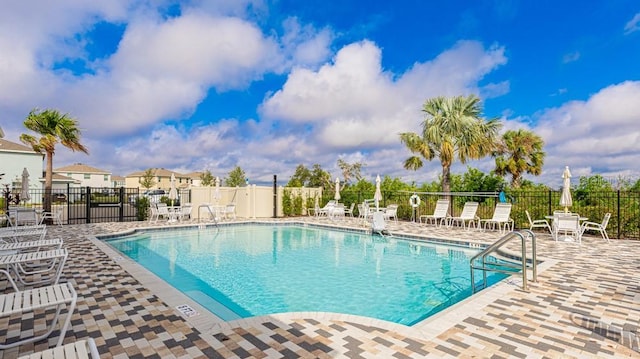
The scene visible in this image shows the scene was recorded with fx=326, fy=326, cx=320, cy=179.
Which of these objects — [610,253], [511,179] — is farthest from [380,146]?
[610,253]

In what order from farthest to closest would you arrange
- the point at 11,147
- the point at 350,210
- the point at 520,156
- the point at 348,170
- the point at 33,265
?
the point at 348,170
the point at 11,147
the point at 350,210
the point at 520,156
the point at 33,265

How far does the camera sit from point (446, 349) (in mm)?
2734

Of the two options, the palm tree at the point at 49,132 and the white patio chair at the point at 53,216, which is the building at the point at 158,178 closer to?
the white patio chair at the point at 53,216

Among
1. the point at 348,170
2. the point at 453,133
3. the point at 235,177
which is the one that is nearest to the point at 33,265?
the point at 453,133

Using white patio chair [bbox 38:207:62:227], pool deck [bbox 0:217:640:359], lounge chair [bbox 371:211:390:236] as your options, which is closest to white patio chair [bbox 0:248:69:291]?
pool deck [bbox 0:217:640:359]

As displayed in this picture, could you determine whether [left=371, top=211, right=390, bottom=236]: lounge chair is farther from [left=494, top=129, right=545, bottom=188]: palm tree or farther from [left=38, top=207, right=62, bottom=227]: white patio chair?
[left=38, top=207, right=62, bottom=227]: white patio chair

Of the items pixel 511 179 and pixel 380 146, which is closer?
pixel 511 179

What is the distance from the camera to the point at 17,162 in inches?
1184

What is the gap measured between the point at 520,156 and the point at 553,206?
6060mm

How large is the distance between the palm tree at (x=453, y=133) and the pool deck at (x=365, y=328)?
366 inches

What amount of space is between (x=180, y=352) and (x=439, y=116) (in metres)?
13.6

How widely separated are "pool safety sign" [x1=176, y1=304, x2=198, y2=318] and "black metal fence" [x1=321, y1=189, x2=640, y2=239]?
11.4 m

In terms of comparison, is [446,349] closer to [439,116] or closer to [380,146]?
[439,116]

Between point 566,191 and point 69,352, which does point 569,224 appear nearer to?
point 566,191
